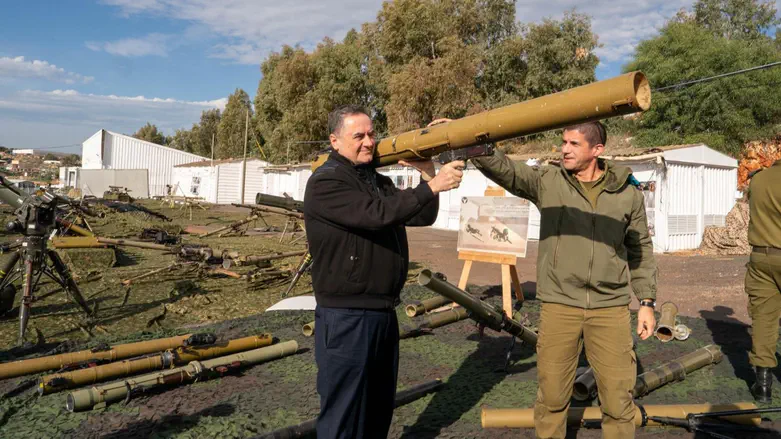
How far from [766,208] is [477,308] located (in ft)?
8.78

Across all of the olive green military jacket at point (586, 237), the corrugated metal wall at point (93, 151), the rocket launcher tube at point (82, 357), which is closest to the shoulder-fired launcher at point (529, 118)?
the olive green military jacket at point (586, 237)

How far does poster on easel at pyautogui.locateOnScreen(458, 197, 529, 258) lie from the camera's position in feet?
24.1

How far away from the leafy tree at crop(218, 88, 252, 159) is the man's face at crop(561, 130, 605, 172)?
57.8 metres

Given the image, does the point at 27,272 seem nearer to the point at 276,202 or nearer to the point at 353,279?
the point at 276,202

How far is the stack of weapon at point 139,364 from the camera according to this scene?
13.3 ft

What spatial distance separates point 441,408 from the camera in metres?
4.23

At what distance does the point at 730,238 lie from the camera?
15008 millimetres

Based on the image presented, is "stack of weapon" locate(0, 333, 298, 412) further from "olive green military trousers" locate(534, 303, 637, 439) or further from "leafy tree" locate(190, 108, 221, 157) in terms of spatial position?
"leafy tree" locate(190, 108, 221, 157)

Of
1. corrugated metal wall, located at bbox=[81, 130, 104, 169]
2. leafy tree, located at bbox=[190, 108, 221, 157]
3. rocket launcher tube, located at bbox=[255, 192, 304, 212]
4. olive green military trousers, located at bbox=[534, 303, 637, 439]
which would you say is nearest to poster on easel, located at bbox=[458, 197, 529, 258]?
rocket launcher tube, located at bbox=[255, 192, 304, 212]

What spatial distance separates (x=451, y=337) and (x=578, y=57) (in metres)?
29.1

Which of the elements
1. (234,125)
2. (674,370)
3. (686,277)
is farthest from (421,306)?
(234,125)

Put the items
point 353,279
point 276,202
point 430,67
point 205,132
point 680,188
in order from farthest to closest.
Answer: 1. point 205,132
2. point 430,67
3. point 680,188
4. point 276,202
5. point 353,279

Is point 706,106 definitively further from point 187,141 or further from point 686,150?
point 187,141

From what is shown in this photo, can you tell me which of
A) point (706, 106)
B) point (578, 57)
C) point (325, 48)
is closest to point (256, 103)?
point (325, 48)
